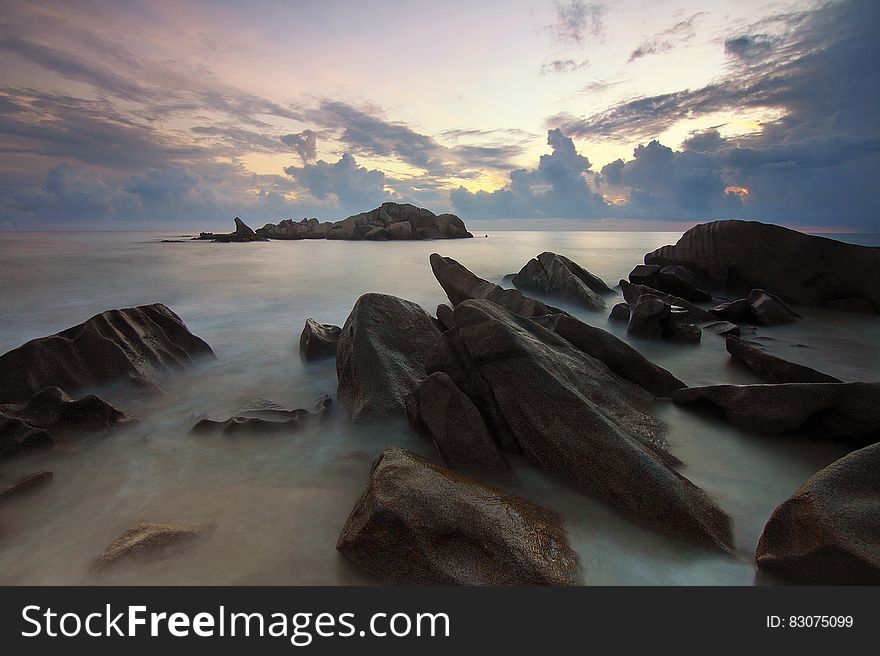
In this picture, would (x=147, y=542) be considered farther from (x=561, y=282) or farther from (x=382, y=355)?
(x=561, y=282)

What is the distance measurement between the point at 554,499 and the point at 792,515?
4.65 ft

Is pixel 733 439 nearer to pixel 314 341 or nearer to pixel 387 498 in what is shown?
pixel 387 498

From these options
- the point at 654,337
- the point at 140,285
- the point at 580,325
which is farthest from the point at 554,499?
the point at 140,285

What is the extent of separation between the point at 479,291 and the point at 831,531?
22.0 feet

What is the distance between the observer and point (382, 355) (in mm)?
4949

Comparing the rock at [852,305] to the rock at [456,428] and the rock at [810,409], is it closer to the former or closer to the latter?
the rock at [810,409]

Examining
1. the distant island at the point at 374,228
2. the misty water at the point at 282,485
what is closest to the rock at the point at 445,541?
the misty water at the point at 282,485

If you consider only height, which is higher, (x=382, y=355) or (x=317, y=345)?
(x=382, y=355)

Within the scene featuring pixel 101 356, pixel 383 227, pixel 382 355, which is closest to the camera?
pixel 382 355

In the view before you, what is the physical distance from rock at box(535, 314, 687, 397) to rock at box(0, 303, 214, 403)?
5.48 meters

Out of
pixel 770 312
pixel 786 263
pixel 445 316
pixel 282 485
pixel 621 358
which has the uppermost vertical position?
pixel 786 263

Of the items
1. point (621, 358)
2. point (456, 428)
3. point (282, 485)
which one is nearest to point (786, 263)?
point (621, 358)

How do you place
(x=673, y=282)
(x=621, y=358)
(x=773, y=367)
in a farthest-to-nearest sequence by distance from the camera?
(x=673, y=282) < (x=773, y=367) < (x=621, y=358)

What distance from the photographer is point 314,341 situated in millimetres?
7012
